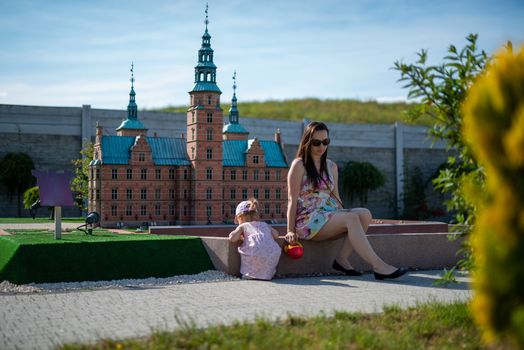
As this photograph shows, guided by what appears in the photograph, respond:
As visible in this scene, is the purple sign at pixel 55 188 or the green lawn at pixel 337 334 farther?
the purple sign at pixel 55 188

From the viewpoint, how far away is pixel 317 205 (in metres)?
Result: 9.34

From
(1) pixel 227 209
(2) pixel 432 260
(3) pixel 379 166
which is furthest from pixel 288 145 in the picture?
(2) pixel 432 260

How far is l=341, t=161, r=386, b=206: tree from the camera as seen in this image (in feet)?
103

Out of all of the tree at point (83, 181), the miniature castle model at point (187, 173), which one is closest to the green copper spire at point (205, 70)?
the miniature castle model at point (187, 173)

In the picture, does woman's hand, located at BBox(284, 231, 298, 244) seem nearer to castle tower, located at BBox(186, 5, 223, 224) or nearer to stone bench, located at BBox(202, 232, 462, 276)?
stone bench, located at BBox(202, 232, 462, 276)

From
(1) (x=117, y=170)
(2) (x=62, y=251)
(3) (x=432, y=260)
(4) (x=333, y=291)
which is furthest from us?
(1) (x=117, y=170)

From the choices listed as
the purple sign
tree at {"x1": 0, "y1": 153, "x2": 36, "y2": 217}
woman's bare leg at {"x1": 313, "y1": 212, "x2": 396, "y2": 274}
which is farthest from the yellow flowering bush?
tree at {"x1": 0, "y1": 153, "x2": 36, "y2": 217}

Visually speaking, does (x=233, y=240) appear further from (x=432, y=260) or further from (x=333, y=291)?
(x=432, y=260)

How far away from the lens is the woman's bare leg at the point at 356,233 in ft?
29.1

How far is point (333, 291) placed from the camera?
8.19 meters

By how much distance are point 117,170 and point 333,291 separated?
38.2ft

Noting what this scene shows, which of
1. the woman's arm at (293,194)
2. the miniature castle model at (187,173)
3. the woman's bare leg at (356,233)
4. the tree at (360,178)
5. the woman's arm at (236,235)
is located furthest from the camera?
the tree at (360,178)

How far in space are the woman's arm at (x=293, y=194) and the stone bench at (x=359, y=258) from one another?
582 millimetres

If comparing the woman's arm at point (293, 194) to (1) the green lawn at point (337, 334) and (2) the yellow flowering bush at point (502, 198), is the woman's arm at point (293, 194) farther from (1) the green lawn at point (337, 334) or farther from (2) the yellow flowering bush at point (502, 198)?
(2) the yellow flowering bush at point (502, 198)
